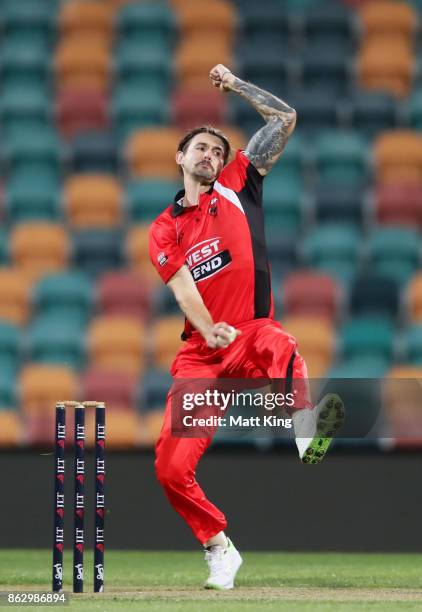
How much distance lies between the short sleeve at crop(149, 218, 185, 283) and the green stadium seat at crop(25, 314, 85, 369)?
4979 mm

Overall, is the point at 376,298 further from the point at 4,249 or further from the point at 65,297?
the point at 4,249

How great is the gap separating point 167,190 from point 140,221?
1.19 feet

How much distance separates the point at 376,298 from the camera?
→ 11047 millimetres

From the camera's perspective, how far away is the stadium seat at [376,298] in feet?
36.2

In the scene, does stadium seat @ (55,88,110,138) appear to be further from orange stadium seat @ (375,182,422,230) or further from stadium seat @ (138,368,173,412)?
stadium seat @ (138,368,173,412)

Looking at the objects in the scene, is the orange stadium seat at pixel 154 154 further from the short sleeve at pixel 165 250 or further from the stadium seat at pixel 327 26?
the short sleeve at pixel 165 250

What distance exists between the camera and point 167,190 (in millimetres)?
12227

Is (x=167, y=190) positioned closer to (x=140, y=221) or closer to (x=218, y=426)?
(x=140, y=221)

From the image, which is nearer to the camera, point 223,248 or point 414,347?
point 223,248

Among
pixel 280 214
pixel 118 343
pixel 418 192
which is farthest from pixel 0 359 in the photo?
pixel 418 192

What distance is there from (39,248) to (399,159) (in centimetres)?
318

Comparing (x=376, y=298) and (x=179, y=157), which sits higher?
(x=179, y=157)

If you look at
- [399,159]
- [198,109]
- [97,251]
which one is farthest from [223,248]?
[198,109]

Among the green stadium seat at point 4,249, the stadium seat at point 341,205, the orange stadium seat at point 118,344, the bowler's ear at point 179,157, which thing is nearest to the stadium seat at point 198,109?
the stadium seat at point 341,205
